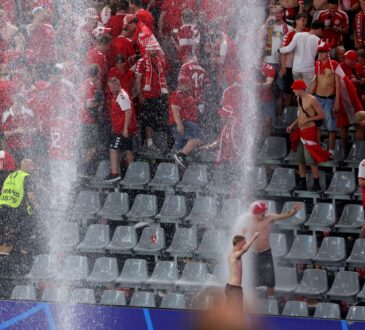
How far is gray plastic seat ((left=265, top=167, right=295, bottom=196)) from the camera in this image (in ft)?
60.3

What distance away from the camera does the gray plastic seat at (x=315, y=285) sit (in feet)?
58.0

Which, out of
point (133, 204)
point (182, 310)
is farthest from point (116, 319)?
point (133, 204)

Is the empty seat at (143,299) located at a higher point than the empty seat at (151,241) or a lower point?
lower

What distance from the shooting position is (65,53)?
19984mm

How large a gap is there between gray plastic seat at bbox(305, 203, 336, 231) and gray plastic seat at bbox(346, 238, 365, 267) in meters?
0.35

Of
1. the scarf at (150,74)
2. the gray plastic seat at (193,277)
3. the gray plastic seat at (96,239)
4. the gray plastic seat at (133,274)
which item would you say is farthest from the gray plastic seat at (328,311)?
the scarf at (150,74)

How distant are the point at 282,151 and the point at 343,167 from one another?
0.61 m

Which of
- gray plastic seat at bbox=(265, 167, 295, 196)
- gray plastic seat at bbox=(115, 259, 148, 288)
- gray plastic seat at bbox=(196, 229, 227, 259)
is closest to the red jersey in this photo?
gray plastic seat at bbox=(265, 167, 295, 196)

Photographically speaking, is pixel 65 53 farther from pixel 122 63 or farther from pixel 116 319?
pixel 116 319

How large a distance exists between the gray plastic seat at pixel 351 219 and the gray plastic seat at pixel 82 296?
230 centimetres

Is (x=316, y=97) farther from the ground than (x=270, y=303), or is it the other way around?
(x=316, y=97)

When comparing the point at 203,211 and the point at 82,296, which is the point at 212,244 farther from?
the point at 82,296

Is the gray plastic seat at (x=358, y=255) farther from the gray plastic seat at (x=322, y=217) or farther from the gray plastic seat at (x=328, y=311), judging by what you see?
the gray plastic seat at (x=328, y=311)

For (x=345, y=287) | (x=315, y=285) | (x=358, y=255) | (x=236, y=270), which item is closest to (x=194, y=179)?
(x=236, y=270)
